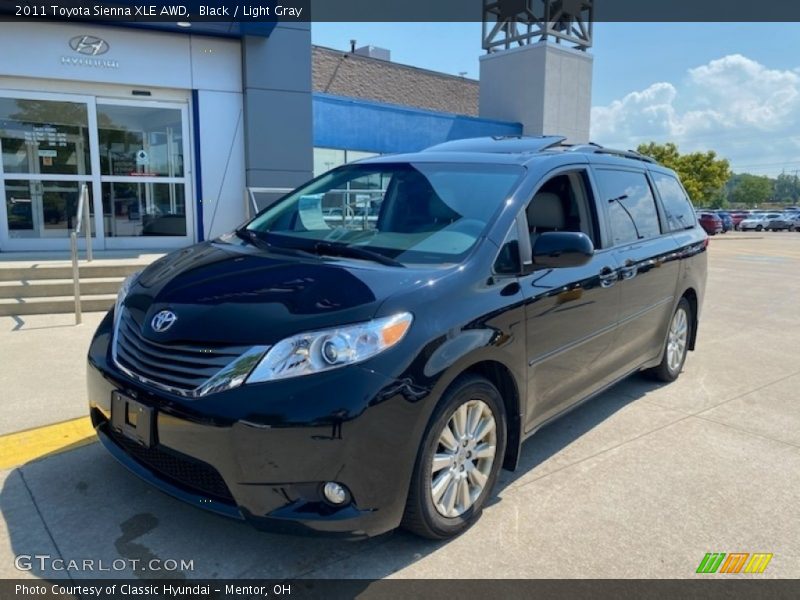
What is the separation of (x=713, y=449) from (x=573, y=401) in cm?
106

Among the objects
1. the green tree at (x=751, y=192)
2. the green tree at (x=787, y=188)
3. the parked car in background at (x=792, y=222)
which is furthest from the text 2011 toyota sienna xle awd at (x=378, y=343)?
the green tree at (x=787, y=188)

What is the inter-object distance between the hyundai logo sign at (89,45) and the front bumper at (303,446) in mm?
9079

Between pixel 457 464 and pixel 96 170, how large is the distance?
364 inches

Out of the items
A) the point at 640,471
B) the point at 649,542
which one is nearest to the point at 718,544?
the point at 649,542

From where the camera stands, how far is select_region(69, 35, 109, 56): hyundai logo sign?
9602 millimetres

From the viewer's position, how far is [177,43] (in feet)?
33.7

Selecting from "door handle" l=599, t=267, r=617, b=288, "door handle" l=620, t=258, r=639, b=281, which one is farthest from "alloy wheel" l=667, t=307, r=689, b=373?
"door handle" l=599, t=267, r=617, b=288

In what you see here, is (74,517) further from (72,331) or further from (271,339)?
(72,331)

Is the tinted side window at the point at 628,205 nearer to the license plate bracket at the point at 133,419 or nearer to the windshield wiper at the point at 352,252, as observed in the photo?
the windshield wiper at the point at 352,252

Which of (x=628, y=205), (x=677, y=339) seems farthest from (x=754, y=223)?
(x=628, y=205)

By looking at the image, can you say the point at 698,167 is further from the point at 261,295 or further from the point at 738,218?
the point at 261,295

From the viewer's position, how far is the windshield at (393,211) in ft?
10.9

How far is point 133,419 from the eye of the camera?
274 centimetres

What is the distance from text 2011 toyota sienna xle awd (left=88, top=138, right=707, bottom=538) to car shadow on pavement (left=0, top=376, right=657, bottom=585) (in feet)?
0.95
